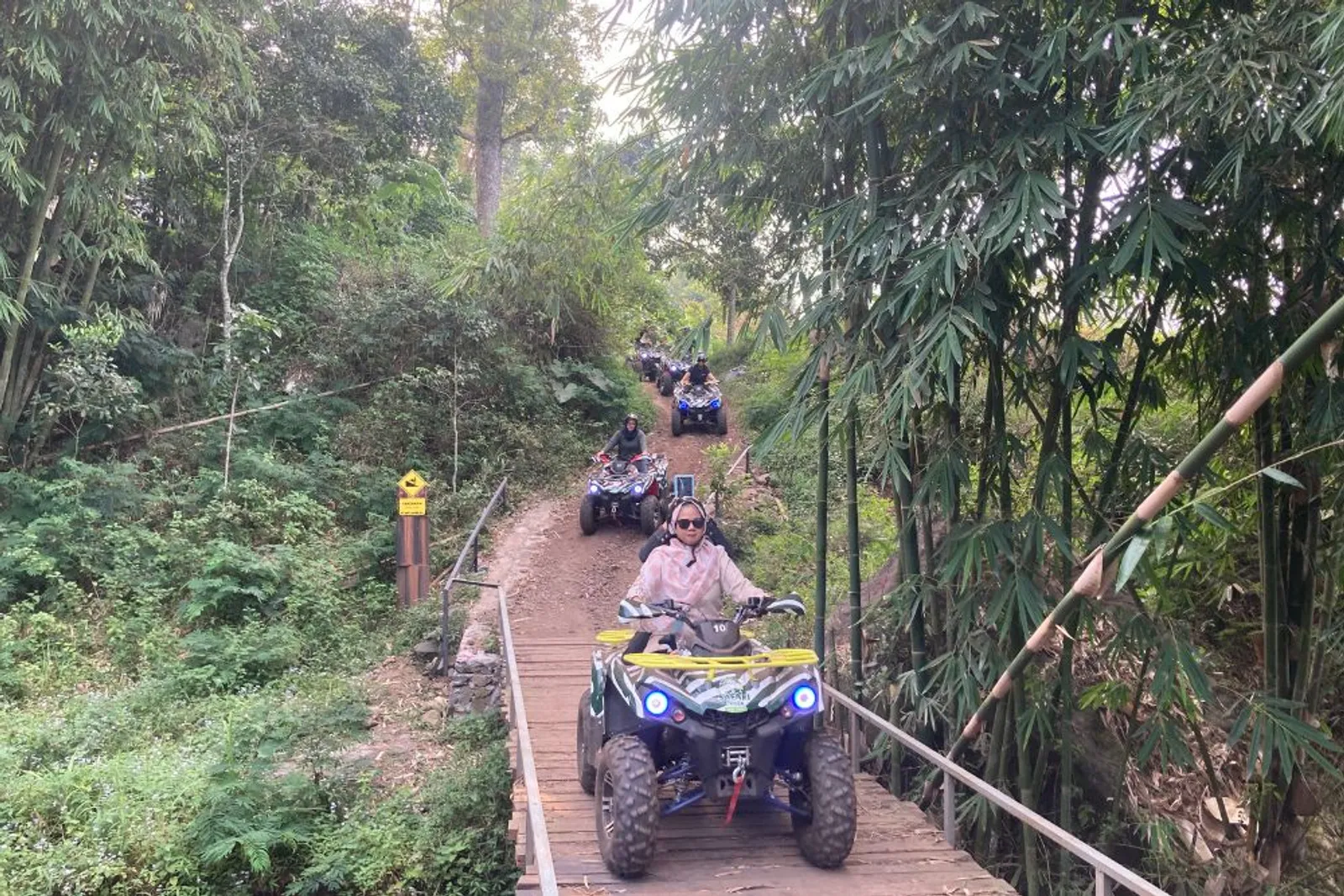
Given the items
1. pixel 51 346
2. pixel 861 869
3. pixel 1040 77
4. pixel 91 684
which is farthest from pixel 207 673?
pixel 1040 77

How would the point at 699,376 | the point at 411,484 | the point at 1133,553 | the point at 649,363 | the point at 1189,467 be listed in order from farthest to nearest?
1. the point at 649,363
2. the point at 699,376
3. the point at 411,484
4. the point at 1189,467
5. the point at 1133,553

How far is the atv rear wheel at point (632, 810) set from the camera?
3.44 metres

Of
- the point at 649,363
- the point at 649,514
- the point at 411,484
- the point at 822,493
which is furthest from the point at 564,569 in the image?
the point at 649,363

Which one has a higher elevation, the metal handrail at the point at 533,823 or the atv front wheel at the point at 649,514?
the atv front wheel at the point at 649,514

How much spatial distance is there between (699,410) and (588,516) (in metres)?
4.88

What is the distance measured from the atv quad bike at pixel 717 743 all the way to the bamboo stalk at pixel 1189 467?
76 cm

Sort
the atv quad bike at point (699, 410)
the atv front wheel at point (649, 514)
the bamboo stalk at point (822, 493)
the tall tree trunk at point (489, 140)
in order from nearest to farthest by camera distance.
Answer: the bamboo stalk at point (822, 493) < the atv front wheel at point (649, 514) < the atv quad bike at point (699, 410) < the tall tree trunk at point (489, 140)

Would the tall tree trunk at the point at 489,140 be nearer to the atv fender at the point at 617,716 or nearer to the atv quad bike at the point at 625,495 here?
the atv quad bike at the point at 625,495

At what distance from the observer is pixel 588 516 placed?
10891 millimetres

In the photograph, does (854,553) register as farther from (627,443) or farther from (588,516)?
(627,443)

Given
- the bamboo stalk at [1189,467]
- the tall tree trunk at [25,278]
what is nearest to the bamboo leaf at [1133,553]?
the bamboo stalk at [1189,467]

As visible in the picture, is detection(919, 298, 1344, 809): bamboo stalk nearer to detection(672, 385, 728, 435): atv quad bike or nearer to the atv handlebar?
the atv handlebar

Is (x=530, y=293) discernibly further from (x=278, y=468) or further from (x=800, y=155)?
(x=278, y=468)

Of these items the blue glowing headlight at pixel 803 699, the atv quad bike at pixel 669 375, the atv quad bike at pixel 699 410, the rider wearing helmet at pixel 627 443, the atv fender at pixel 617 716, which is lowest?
the atv fender at pixel 617 716
